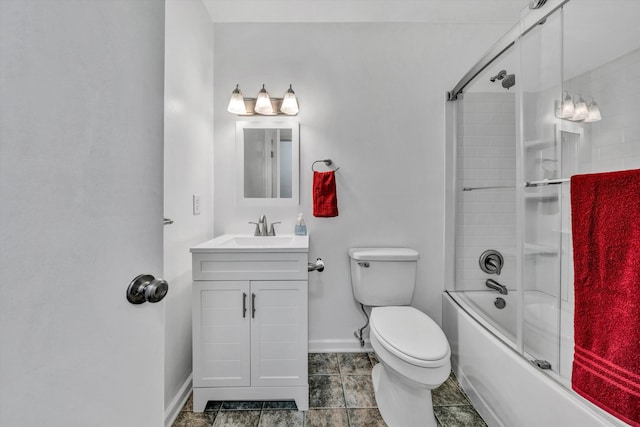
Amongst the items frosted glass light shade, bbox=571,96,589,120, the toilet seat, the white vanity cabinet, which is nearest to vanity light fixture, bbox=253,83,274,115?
the white vanity cabinet

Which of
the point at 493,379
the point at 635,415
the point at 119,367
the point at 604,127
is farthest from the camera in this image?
the point at 493,379

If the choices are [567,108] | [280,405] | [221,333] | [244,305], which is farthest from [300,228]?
[567,108]

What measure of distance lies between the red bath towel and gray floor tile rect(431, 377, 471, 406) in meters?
0.79

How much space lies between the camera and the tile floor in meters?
1.30

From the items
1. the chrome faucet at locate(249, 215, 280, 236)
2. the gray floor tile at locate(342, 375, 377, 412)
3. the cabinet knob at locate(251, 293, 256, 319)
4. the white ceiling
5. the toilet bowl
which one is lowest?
the gray floor tile at locate(342, 375, 377, 412)

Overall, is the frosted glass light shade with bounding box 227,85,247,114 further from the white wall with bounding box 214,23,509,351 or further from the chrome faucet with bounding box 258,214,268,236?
the chrome faucet with bounding box 258,214,268,236

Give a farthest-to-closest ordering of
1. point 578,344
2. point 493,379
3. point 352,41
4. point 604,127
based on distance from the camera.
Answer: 1. point 352,41
2. point 493,379
3. point 604,127
4. point 578,344

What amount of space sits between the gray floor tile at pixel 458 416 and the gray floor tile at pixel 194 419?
114cm

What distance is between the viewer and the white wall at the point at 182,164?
4.34ft

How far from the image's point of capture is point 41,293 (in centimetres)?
33

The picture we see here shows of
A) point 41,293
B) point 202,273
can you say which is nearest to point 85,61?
point 41,293

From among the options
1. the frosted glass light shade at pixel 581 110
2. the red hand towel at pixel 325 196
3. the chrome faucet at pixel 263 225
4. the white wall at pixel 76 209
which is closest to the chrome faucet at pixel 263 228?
the chrome faucet at pixel 263 225

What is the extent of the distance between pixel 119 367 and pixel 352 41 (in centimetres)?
212

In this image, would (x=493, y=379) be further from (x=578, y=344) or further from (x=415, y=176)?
(x=415, y=176)
